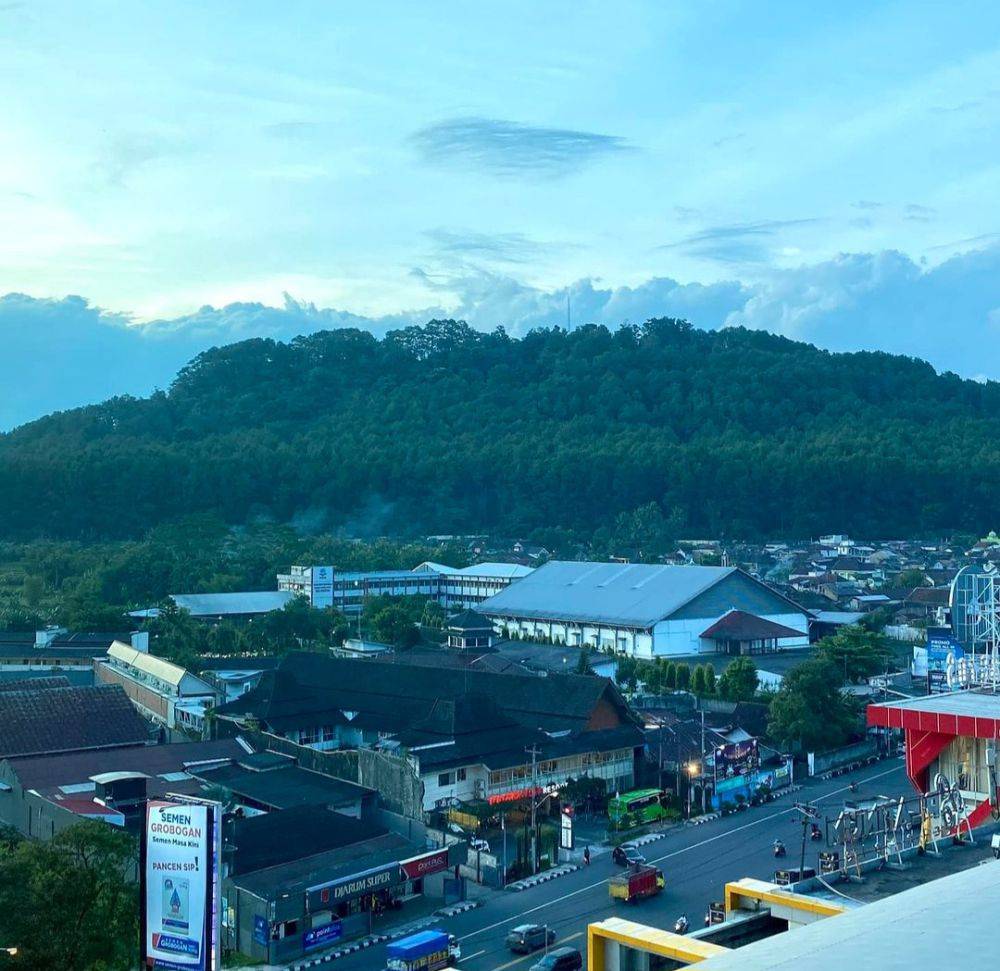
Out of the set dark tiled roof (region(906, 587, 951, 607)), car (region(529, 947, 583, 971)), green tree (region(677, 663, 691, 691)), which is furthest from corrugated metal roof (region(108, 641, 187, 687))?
dark tiled roof (region(906, 587, 951, 607))

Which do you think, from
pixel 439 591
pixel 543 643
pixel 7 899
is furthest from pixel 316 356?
pixel 7 899

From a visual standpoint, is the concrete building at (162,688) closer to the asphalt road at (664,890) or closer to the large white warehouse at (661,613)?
the asphalt road at (664,890)

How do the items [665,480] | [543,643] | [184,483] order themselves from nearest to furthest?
[543,643] → [184,483] → [665,480]

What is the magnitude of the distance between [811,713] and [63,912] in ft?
52.9

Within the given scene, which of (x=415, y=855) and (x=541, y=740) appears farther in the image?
(x=541, y=740)

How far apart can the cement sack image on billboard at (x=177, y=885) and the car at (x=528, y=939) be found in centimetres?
601

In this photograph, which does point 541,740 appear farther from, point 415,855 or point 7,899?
→ point 7,899

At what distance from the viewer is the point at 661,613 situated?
36.3 metres

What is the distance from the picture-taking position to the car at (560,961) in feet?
42.5

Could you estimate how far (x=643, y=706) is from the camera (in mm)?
28109

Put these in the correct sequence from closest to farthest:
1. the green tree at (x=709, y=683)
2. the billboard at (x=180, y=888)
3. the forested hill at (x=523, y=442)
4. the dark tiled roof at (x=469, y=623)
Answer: the billboard at (x=180, y=888), the green tree at (x=709, y=683), the dark tiled roof at (x=469, y=623), the forested hill at (x=523, y=442)

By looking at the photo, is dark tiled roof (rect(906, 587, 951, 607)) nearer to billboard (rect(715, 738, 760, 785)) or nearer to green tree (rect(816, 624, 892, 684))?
green tree (rect(816, 624, 892, 684))

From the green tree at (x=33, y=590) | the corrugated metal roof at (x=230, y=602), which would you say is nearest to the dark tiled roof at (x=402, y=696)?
the corrugated metal roof at (x=230, y=602)

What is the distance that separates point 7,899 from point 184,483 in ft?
194
